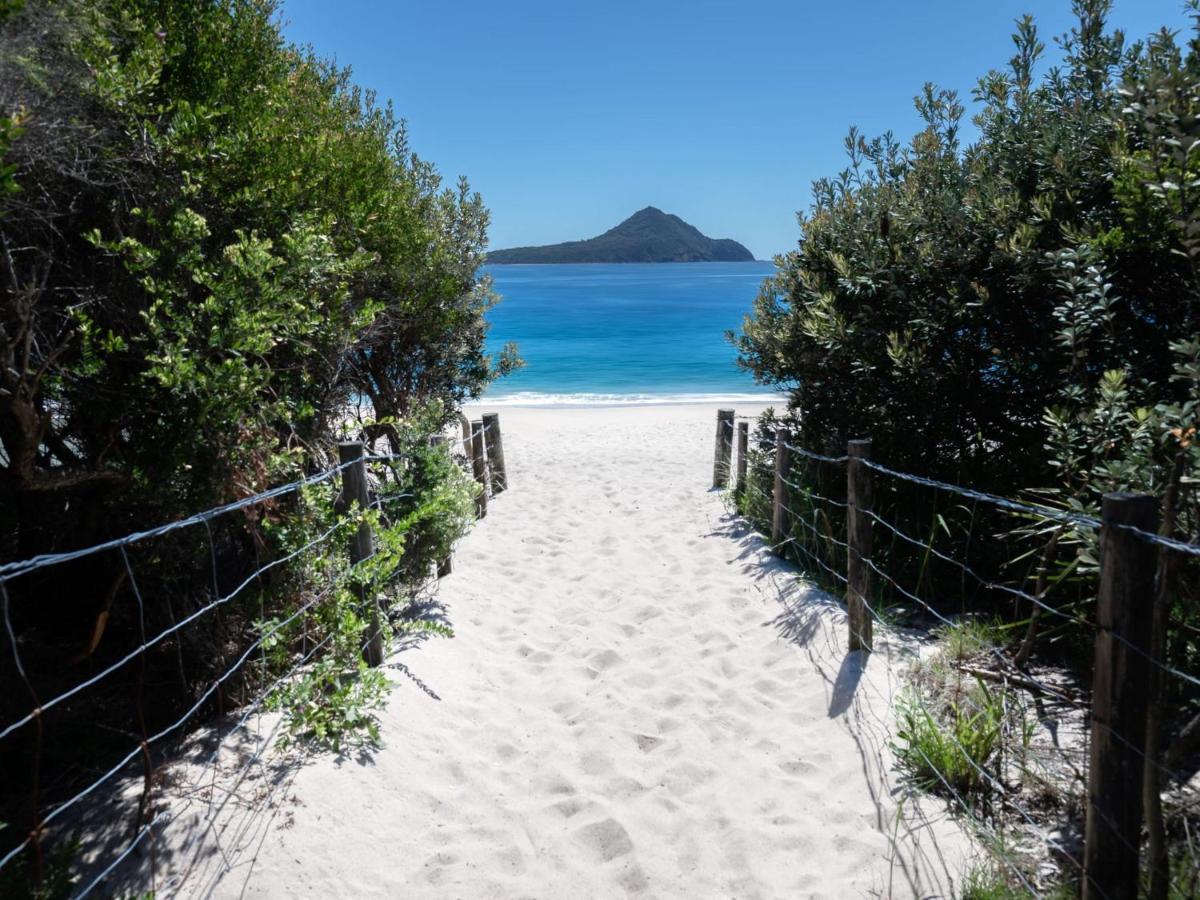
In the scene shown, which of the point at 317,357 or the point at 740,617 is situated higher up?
the point at 317,357

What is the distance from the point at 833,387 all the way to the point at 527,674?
3.75 meters

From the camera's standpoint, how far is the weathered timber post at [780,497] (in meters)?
6.88

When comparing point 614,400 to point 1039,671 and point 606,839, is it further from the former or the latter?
point 606,839

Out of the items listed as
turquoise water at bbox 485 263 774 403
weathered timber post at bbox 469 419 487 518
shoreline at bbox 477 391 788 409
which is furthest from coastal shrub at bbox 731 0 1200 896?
shoreline at bbox 477 391 788 409

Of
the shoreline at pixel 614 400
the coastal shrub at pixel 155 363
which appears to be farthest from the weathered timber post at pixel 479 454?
the shoreline at pixel 614 400

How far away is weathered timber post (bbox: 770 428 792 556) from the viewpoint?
22.6 ft

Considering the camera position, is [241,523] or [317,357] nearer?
[241,523]

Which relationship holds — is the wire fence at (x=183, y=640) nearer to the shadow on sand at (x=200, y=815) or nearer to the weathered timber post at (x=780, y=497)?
the shadow on sand at (x=200, y=815)

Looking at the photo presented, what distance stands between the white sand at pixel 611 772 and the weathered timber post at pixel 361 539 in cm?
26

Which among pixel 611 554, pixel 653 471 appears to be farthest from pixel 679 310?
pixel 611 554

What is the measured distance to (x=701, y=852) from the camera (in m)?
3.24

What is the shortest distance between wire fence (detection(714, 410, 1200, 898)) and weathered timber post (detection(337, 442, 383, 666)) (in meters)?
2.80

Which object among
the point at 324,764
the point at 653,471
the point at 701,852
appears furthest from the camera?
the point at 653,471

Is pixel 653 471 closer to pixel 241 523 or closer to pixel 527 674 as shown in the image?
pixel 527 674
